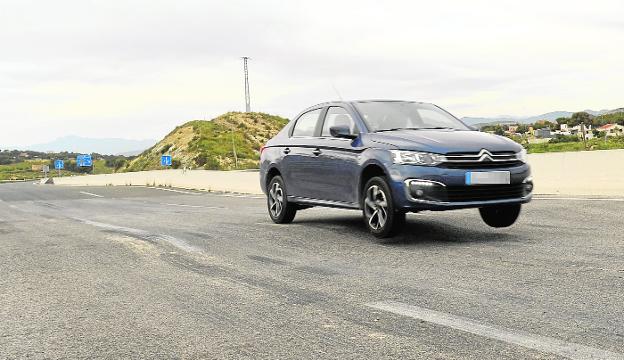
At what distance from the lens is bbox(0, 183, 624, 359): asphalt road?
153 inches

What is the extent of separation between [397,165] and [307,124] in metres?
2.64

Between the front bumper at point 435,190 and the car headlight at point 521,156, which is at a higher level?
the car headlight at point 521,156

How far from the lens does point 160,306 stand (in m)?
5.03

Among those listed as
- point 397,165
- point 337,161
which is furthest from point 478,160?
point 337,161

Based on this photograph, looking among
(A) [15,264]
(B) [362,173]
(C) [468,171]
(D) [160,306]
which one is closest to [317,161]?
(B) [362,173]

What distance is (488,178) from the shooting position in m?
7.60

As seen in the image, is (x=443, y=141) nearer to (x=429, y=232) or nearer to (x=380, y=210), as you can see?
(x=380, y=210)

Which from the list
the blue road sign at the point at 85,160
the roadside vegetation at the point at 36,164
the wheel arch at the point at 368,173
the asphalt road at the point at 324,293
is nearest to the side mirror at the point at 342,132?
the wheel arch at the point at 368,173

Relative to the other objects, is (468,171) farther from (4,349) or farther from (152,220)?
(152,220)

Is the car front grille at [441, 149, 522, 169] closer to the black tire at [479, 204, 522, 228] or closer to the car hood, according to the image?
the car hood

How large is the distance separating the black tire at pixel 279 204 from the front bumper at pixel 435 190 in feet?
9.69

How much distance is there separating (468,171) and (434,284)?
233 centimetres

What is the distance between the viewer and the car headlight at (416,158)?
749 cm

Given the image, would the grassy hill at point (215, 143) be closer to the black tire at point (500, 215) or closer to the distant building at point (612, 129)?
the distant building at point (612, 129)
